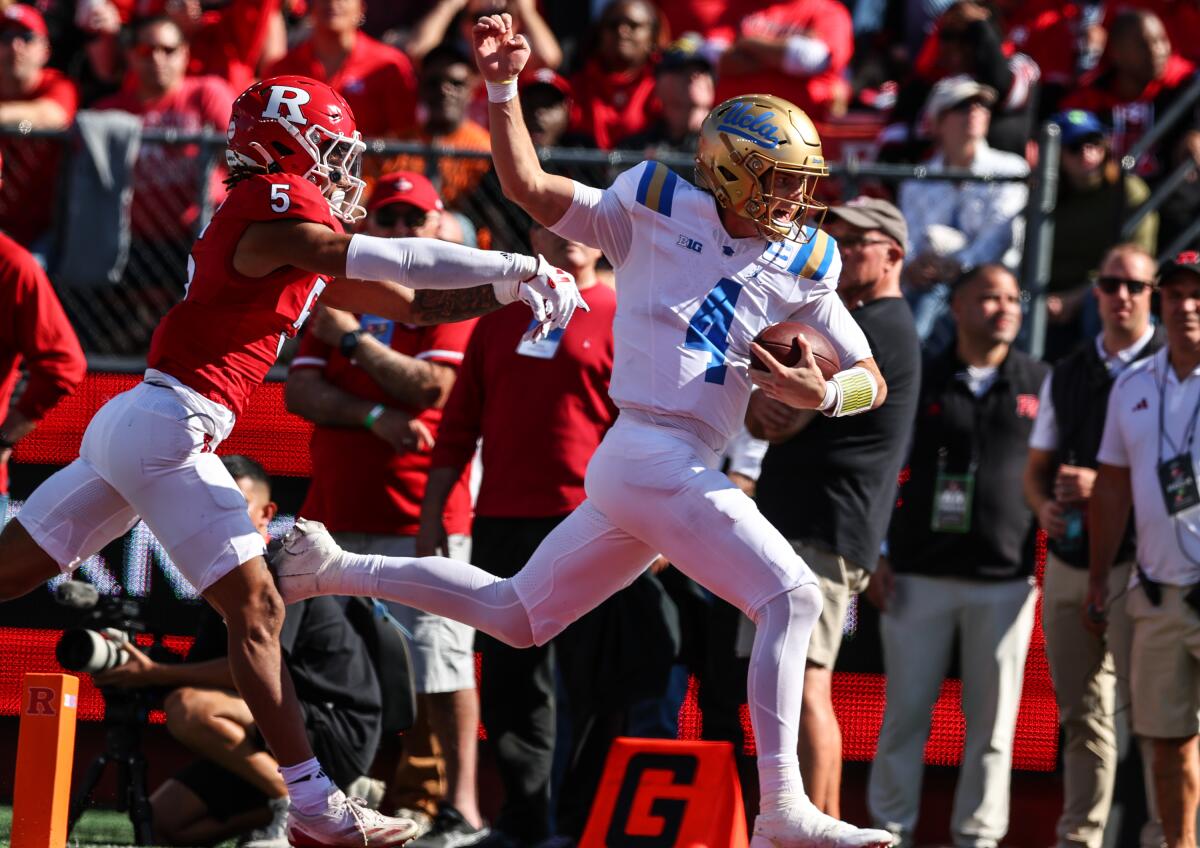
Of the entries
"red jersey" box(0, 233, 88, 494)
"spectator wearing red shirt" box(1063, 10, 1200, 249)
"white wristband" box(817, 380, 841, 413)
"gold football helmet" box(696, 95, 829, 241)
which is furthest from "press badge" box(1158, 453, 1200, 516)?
"red jersey" box(0, 233, 88, 494)

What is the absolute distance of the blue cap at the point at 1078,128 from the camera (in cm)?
817

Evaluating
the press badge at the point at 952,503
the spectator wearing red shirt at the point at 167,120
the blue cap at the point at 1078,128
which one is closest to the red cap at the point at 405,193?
the spectator wearing red shirt at the point at 167,120

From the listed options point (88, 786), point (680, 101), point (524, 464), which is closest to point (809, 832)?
point (524, 464)

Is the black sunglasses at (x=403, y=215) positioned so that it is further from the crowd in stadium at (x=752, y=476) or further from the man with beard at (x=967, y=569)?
the man with beard at (x=967, y=569)

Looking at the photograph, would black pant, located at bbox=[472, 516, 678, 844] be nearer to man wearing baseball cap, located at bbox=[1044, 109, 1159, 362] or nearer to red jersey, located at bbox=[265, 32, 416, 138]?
man wearing baseball cap, located at bbox=[1044, 109, 1159, 362]

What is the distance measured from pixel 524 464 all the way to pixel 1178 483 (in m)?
2.29

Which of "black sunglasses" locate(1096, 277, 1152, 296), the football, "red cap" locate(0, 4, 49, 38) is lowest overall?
the football

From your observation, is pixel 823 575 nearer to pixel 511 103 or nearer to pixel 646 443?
pixel 646 443

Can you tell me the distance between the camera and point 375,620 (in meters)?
6.39

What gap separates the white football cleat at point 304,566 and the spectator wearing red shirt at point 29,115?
11.8ft

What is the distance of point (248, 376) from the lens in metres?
4.91

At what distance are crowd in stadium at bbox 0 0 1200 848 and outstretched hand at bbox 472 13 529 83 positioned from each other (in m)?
0.93

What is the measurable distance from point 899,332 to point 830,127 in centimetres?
353

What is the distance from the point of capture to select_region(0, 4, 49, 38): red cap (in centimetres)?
953
